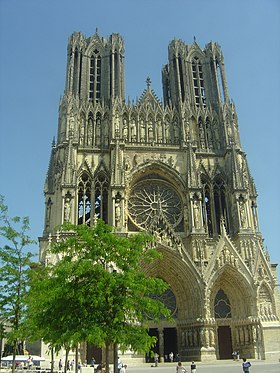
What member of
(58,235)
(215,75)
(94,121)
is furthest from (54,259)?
(215,75)

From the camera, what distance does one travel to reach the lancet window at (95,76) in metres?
38.7

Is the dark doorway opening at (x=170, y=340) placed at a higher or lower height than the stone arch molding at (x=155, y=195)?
lower

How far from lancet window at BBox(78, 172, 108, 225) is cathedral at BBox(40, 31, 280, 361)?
0.33 ft

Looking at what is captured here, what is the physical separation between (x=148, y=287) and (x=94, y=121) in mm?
22894

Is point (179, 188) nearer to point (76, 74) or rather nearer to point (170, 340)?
point (170, 340)

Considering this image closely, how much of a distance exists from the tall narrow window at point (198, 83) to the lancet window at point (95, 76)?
377 inches

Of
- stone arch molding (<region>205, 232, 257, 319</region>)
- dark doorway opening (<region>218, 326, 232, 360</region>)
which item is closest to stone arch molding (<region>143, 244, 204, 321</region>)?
stone arch molding (<region>205, 232, 257, 319</region>)

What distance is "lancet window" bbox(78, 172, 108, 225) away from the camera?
1292 inches

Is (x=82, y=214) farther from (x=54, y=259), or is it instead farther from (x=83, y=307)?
(x=83, y=307)

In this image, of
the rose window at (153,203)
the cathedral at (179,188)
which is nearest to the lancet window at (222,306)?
the cathedral at (179,188)

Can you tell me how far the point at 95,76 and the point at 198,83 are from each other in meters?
10.3

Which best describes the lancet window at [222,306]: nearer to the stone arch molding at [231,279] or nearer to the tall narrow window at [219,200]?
the stone arch molding at [231,279]

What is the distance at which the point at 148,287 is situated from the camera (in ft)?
53.0

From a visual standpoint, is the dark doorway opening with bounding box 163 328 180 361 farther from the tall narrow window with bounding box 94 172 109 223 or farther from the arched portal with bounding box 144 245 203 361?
the tall narrow window with bounding box 94 172 109 223
